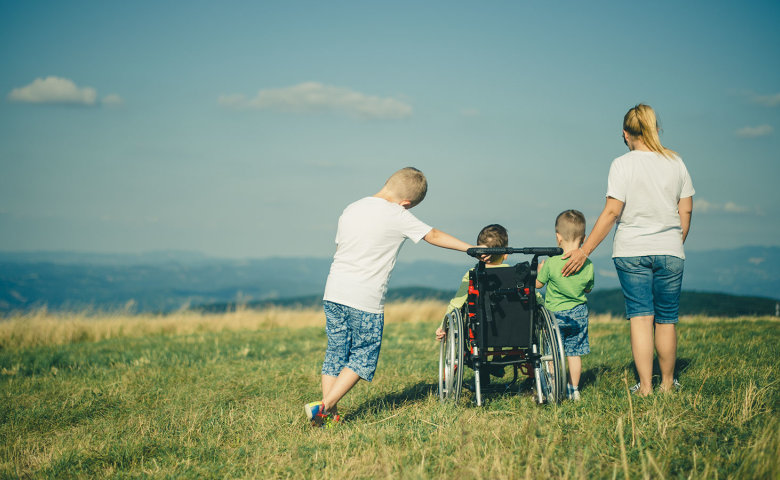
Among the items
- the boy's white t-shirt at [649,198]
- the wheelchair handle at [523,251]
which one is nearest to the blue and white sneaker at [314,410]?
the wheelchair handle at [523,251]

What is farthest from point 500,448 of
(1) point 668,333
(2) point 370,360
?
(1) point 668,333

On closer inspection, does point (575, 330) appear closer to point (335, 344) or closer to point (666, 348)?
point (666, 348)

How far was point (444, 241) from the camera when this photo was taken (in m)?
3.69

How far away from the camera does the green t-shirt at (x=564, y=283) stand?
4.41 meters

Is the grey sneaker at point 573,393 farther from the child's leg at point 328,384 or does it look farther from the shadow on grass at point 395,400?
Result: the child's leg at point 328,384

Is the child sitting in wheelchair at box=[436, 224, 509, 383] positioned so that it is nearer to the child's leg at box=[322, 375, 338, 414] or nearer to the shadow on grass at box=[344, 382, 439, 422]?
the shadow on grass at box=[344, 382, 439, 422]

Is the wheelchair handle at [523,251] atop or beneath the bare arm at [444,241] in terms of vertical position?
beneath

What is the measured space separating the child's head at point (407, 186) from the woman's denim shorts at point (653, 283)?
5.30ft

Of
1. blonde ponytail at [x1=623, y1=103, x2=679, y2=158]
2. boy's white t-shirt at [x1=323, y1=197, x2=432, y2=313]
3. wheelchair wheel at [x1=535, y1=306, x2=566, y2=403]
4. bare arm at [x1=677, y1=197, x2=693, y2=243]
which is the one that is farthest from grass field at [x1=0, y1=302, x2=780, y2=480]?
blonde ponytail at [x1=623, y1=103, x2=679, y2=158]

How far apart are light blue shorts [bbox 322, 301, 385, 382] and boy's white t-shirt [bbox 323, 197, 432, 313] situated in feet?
0.28

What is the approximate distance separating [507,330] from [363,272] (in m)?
1.19

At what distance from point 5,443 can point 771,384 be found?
5.66 metres

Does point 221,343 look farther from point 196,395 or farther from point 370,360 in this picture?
point 370,360

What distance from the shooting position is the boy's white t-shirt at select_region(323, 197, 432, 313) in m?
3.73
